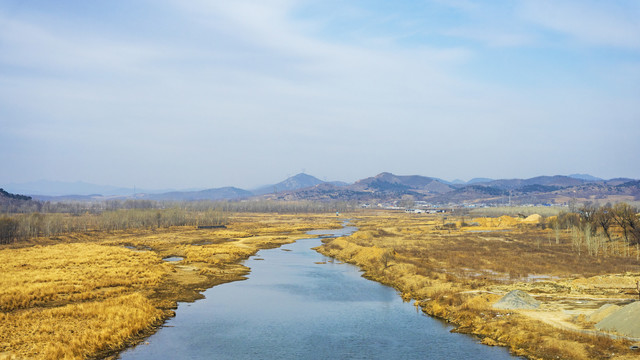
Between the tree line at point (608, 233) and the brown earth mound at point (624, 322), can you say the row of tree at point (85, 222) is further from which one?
the tree line at point (608, 233)

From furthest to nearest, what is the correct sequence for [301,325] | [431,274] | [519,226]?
1. [519,226]
2. [431,274]
3. [301,325]

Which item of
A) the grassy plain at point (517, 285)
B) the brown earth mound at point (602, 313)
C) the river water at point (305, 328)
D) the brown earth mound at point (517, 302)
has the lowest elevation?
the river water at point (305, 328)

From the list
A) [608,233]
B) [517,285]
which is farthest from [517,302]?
[608,233]

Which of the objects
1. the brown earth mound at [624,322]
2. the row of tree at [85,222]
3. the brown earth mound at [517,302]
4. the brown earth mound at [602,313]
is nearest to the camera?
the brown earth mound at [624,322]

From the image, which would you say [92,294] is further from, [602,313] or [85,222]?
[85,222]

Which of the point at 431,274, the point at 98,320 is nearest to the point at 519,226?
the point at 431,274

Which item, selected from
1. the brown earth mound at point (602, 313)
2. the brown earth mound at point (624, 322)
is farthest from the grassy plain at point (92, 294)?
the brown earth mound at point (602, 313)

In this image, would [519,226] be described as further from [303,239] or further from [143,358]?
[143,358]

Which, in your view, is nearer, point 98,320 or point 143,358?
point 143,358
